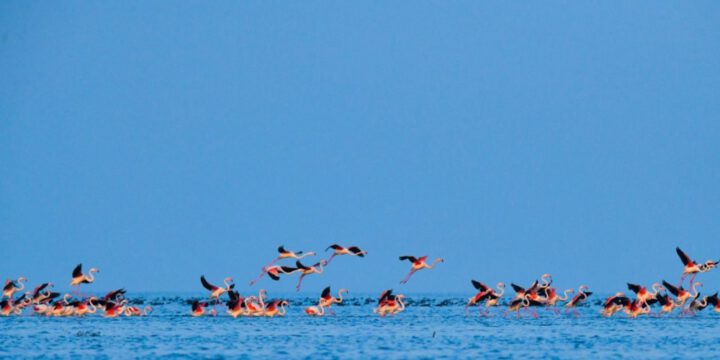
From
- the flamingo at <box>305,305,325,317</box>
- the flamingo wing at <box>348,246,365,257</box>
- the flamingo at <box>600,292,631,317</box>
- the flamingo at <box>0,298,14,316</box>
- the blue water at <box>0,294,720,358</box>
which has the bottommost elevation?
the blue water at <box>0,294,720,358</box>

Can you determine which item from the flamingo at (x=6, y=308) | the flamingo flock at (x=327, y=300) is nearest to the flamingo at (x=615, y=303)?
the flamingo flock at (x=327, y=300)

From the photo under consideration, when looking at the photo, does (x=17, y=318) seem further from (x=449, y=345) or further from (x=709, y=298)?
(x=709, y=298)

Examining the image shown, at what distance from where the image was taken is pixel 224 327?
42781 millimetres

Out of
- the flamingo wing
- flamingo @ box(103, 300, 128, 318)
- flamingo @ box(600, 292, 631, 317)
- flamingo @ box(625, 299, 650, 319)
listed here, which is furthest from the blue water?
the flamingo wing

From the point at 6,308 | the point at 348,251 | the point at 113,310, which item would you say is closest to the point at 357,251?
the point at 348,251

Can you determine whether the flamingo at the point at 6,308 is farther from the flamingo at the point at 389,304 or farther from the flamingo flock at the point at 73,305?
the flamingo at the point at 389,304

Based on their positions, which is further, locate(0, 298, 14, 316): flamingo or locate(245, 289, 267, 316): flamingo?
locate(0, 298, 14, 316): flamingo

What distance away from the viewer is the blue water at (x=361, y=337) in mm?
31828

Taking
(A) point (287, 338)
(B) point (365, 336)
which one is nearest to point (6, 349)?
(A) point (287, 338)

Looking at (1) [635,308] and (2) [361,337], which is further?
(1) [635,308]

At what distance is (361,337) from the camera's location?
123 feet

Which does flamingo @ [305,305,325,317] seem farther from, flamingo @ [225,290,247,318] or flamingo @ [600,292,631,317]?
flamingo @ [600,292,631,317]

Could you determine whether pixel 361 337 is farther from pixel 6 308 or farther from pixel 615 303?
pixel 6 308

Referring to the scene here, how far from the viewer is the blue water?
104ft
